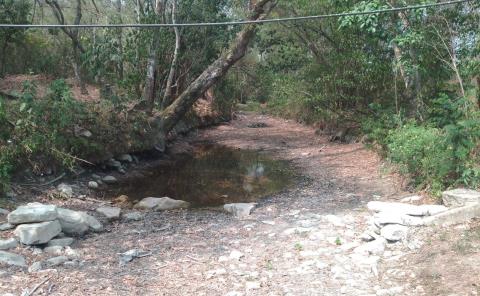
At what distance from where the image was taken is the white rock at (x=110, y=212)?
7133 mm

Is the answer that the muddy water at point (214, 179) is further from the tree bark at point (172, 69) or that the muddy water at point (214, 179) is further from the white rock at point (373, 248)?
the white rock at point (373, 248)

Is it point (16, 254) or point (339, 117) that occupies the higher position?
point (339, 117)

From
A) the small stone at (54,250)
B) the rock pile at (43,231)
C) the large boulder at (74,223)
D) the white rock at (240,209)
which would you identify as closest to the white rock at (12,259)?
the rock pile at (43,231)

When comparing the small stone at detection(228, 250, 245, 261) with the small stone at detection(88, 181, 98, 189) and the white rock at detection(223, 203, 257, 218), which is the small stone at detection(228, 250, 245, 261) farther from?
the small stone at detection(88, 181, 98, 189)

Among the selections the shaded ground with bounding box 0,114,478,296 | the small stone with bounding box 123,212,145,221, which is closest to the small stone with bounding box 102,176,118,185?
the shaded ground with bounding box 0,114,478,296

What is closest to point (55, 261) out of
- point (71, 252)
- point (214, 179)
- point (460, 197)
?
point (71, 252)

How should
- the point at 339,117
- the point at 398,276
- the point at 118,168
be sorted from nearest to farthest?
1. the point at 398,276
2. the point at 118,168
3. the point at 339,117

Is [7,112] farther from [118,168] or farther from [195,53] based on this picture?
[195,53]

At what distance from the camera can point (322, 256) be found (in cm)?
530

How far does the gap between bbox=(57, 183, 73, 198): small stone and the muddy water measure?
1110 mm

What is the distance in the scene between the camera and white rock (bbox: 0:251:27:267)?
4.89 m

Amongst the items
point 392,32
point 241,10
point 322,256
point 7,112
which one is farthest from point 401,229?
point 241,10

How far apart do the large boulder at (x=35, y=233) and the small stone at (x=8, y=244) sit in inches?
2.8

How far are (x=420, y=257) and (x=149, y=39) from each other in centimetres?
974
